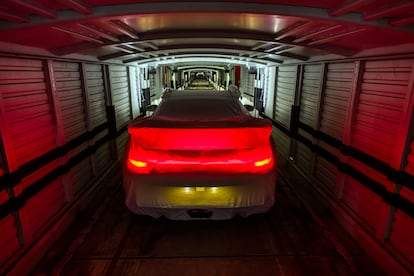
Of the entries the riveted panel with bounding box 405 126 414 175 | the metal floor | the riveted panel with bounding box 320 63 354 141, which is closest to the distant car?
the metal floor

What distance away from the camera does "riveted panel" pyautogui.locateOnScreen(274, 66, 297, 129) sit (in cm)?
616

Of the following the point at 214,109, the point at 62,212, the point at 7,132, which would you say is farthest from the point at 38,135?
the point at 214,109

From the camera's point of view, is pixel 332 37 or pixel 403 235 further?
pixel 332 37

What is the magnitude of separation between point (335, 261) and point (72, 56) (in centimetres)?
474

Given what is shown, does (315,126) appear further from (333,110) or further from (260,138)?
(260,138)

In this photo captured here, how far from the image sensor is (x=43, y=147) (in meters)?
3.41

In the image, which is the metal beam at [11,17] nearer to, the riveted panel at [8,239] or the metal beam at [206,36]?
the metal beam at [206,36]

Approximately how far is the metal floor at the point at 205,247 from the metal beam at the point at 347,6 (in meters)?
2.66

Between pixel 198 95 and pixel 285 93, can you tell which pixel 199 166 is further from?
pixel 285 93

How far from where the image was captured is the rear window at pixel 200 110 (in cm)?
399

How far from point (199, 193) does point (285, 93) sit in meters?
4.73

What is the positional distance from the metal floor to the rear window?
5.26ft

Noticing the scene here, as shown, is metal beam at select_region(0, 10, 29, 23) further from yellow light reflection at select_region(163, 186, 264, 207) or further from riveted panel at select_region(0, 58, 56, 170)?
yellow light reflection at select_region(163, 186, 264, 207)

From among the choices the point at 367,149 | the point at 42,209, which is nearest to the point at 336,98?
the point at 367,149
